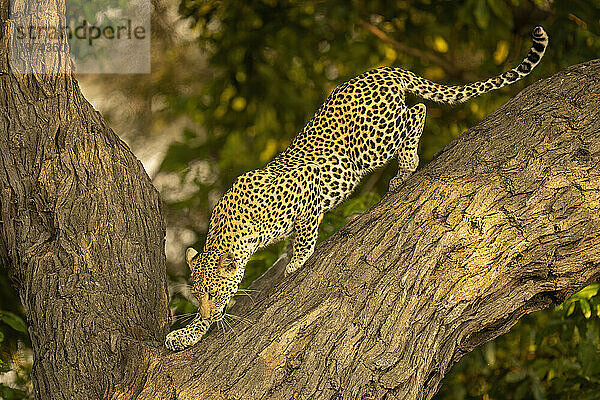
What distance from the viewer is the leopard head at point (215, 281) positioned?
2.33 metres

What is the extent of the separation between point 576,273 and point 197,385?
1261 mm

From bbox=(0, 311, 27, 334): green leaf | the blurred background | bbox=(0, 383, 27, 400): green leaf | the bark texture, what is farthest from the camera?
the blurred background

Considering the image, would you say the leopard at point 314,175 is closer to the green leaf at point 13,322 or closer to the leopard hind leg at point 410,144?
the leopard hind leg at point 410,144

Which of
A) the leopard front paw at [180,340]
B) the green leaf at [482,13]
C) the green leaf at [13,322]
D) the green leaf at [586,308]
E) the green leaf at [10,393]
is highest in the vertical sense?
the green leaf at [482,13]

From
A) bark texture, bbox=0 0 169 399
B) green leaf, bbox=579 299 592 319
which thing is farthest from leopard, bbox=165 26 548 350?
green leaf, bbox=579 299 592 319

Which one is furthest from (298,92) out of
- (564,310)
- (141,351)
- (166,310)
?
(141,351)

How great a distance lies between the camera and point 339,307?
2273 millimetres

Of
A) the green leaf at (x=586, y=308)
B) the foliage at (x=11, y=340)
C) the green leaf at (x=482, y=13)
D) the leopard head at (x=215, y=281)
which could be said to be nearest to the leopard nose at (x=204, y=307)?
the leopard head at (x=215, y=281)

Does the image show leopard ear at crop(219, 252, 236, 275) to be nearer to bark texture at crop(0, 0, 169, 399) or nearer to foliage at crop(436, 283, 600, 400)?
bark texture at crop(0, 0, 169, 399)

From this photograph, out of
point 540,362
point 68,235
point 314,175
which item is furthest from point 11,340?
point 540,362

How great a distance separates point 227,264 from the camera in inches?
91.8

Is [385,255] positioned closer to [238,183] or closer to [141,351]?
[238,183]

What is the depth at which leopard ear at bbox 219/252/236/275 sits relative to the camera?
233 cm

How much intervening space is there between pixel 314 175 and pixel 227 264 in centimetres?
42
